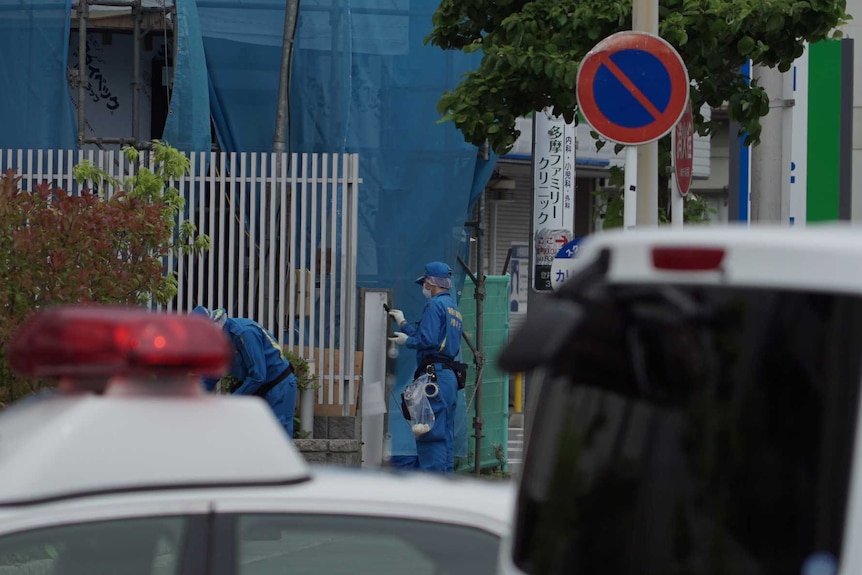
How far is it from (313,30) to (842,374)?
10575 millimetres

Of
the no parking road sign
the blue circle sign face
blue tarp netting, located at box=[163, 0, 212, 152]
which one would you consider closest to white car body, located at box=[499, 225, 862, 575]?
the no parking road sign

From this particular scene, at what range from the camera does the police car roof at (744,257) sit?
1989mm

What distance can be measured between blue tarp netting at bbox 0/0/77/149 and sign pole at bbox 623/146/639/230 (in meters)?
5.95

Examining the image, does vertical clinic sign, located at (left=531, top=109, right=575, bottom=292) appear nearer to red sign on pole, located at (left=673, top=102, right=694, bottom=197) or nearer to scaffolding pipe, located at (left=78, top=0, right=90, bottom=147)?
scaffolding pipe, located at (left=78, top=0, right=90, bottom=147)

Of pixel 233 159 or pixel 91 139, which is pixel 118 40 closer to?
pixel 91 139

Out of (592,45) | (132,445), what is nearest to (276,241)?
(592,45)

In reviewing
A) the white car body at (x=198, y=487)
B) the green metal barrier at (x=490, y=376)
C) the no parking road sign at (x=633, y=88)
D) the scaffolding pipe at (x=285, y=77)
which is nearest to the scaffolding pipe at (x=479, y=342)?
the green metal barrier at (x=490, y=376)

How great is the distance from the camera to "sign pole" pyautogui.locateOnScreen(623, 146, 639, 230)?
283 inches

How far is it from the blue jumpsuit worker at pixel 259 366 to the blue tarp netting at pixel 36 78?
246 cm

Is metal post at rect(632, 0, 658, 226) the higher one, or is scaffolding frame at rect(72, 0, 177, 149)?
scaffolding frame at rect(72, 0, 177, 149)

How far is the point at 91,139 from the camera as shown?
1193 cm

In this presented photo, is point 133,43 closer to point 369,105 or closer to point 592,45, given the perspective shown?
point 369,105

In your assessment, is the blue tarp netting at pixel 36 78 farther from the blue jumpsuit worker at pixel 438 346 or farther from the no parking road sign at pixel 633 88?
the no parking road sign at pixel 633 88

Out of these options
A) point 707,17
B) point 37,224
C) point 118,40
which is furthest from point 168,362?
point 118,40
